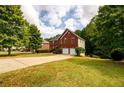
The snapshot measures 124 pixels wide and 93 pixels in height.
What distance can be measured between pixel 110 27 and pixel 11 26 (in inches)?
Answer: 195

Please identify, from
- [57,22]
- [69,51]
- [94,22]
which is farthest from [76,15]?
[69,51]

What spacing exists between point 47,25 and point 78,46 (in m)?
2.69

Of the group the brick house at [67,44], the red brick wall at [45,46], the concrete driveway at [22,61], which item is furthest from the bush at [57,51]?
the red brick wall at [45,46]

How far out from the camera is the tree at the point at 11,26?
36.6 ft

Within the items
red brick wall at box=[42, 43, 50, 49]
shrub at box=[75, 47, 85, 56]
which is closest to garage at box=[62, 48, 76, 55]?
shrub at box=[75, 47, 85, 56]

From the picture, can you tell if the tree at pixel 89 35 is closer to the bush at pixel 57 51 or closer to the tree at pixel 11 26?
the bush at pixel 57 51

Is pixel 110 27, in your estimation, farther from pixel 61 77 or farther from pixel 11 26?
pixel 11 26

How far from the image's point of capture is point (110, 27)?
10688mm

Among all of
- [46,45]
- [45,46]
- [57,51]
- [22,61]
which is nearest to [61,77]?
[57,51]

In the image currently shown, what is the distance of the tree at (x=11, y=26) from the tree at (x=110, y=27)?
12.3 ft

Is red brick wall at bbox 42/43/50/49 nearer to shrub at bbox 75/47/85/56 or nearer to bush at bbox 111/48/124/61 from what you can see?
shrub at bbox 75/47/85/56
